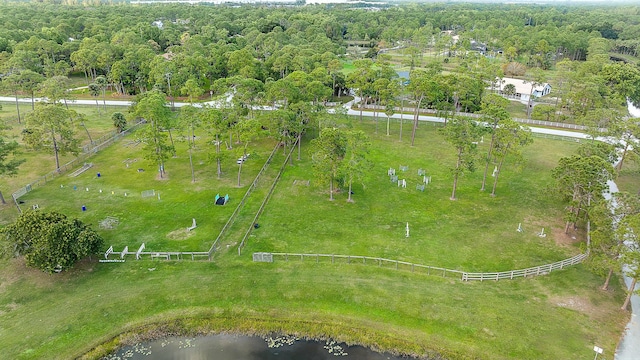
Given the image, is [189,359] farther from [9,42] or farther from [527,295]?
[9,42]

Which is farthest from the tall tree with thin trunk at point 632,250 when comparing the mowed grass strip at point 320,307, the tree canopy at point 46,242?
the tree canopy at point 46,242

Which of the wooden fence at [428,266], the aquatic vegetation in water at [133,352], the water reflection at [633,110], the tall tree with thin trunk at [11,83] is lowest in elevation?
the aquatic vegetation in water at [133,352]

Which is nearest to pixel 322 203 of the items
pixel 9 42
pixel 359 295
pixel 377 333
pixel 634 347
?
pixel 359 295

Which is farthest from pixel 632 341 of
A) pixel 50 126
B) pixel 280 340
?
pixel 50 126

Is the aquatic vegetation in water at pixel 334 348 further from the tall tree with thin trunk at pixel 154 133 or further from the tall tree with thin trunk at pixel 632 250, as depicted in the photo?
the tall tree with thin trunk at pixel 154 133

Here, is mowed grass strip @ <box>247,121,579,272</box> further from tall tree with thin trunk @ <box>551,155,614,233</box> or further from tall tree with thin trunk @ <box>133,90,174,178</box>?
tall tree with thin trunk @ <box>133,90,174,178</box>

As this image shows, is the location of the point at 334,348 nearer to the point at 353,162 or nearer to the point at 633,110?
the point at 353,162
